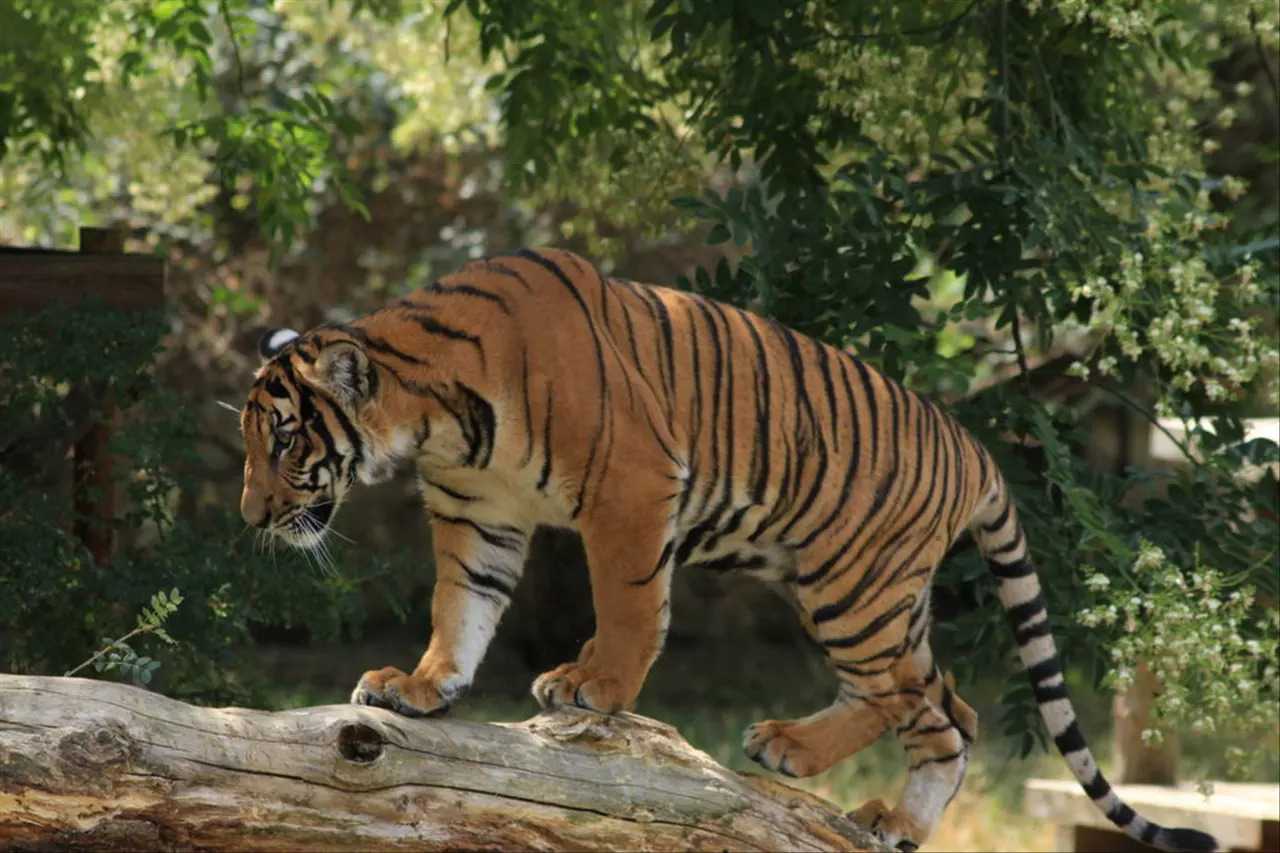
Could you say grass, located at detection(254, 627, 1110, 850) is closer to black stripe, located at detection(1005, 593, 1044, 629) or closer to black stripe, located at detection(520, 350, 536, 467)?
black stripe, located at detection(1005, 593, 1044, 629)

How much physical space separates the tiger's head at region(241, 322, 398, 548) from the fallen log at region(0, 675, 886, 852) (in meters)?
0.53

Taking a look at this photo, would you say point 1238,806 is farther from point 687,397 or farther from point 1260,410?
point 1260,410

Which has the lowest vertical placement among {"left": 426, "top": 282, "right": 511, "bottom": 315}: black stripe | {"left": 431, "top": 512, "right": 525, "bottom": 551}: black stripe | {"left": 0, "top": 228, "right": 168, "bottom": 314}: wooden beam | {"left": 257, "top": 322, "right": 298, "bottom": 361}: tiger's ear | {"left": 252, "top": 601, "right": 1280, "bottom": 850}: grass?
{"left": 252, "top": 601, "right": 1280, "bottom": 850}: grass

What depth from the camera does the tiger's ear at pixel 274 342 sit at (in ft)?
13.4

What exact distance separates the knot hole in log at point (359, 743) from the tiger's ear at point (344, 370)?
0.77 metres

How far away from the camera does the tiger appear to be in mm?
3924

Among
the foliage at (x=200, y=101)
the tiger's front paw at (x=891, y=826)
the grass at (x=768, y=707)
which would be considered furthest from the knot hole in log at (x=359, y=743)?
the grass at (x=768, y=707)

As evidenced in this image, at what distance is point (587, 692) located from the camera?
3973mm

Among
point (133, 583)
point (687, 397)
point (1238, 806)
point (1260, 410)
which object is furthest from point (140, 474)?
point (1260, 410)

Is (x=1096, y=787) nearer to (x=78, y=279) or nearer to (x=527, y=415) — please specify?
(x=527, y=415)

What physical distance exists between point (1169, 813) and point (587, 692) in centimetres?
293

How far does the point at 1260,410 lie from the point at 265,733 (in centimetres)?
927

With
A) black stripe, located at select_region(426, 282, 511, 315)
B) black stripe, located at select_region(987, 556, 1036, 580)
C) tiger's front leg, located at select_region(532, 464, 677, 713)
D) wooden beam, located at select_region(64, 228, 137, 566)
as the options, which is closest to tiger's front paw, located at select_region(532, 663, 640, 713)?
tiger's front leg, located at select_region(532, 464, 677, 713)

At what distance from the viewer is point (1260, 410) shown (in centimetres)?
1125
